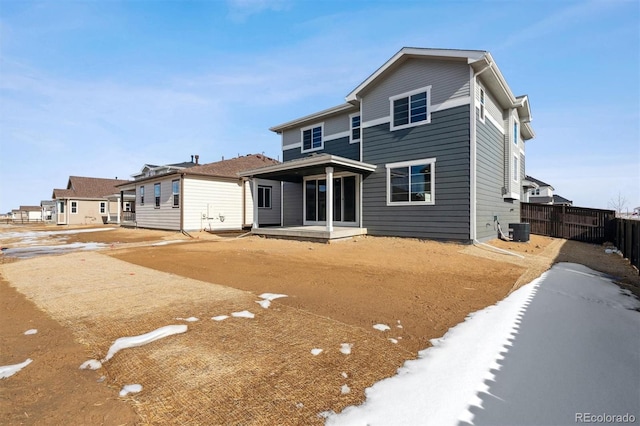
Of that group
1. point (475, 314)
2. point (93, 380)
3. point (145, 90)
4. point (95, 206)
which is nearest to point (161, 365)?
point (93, 380)

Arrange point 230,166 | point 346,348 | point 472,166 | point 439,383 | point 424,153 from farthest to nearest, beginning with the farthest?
point 230,166, point 424,153, point 472,166, point 346,348, point 439,383

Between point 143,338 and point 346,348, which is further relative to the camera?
point 143,338

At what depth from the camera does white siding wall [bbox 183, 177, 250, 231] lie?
1700cm

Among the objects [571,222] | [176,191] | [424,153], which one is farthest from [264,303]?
[571,222]

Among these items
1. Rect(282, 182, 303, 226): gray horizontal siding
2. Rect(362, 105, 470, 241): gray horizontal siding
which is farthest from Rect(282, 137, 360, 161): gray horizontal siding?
Rect(282, 182, 303, 226): gray horizontal siding

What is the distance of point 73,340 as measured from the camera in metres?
3.02

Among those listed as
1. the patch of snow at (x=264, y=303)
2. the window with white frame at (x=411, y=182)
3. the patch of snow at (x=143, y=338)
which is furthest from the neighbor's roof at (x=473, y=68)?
the patch of snow at (x=143, y=338)

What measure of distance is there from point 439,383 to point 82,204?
136ft

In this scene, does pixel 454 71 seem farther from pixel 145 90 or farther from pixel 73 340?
pixel 145 90

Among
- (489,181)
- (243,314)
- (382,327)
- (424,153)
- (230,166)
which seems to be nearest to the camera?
(382,327)

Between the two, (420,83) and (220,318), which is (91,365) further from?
(420,83)

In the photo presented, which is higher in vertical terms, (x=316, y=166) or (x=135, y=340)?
(x=316, y=166)

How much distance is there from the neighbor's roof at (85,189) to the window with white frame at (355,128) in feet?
103

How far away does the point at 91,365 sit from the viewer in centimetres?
252
